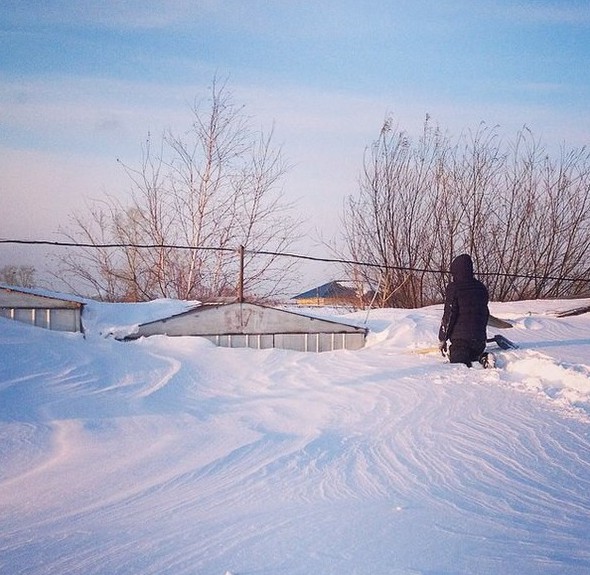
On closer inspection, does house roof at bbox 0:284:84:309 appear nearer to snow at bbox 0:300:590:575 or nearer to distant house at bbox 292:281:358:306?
snow at bbox 0:300:590:575

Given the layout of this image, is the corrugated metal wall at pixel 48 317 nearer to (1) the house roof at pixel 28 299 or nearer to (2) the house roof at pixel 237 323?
(1) the house roof at pixel 28 299

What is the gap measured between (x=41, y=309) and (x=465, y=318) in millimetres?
4915

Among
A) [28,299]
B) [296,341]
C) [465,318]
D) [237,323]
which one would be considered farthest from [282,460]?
[28,299]

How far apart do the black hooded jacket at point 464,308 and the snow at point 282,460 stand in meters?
0.40

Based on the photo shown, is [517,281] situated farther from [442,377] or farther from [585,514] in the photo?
[585,514]

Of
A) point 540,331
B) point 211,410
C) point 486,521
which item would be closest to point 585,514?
point 486,521

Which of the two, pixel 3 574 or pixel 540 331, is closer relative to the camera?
pixel 3 574

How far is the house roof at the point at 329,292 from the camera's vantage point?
43.6 ft

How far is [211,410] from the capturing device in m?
5.25

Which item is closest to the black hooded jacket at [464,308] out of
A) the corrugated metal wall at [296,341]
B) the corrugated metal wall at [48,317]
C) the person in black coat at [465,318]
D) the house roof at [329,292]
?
the person in black coat at [465,318]

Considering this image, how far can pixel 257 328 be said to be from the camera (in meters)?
8.12

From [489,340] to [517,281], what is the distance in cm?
966

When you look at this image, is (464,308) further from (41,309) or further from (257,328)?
(41,309)

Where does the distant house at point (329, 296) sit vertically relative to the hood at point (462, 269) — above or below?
below
